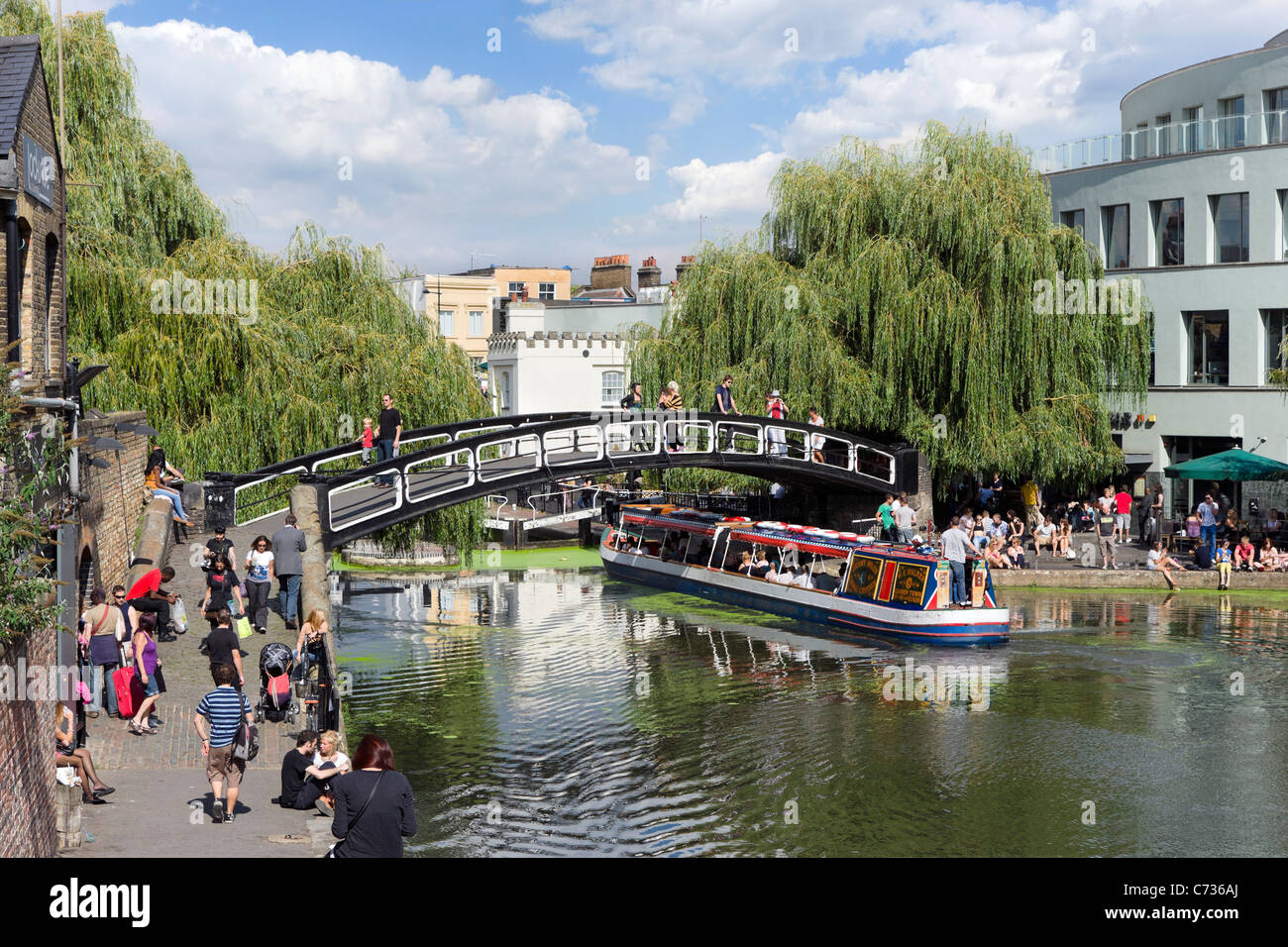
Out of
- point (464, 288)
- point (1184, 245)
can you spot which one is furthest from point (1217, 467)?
point (464, 288)

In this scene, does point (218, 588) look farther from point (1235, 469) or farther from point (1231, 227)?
point (1231, 227)

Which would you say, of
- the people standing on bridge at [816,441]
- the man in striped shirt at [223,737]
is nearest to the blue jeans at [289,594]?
the man in striped shirt at [223,737]

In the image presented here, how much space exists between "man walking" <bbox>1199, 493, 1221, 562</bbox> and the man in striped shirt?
962 inches

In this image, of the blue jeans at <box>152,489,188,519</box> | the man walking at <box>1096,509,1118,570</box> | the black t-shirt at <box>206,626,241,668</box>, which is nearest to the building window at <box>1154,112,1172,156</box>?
the man walking at <box>1096,509,1118,570</box>

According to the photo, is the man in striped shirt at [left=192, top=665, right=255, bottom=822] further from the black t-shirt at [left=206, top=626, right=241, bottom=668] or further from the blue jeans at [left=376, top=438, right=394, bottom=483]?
the blue jeans at [left=376, top=438, right=394, bottom=483]

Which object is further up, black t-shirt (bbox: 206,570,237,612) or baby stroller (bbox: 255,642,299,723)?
black t-shirt (bbox: 206,570,237,612)

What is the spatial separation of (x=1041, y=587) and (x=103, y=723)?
70.6 feet

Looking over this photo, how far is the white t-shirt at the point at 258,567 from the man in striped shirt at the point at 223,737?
5723 millimetres

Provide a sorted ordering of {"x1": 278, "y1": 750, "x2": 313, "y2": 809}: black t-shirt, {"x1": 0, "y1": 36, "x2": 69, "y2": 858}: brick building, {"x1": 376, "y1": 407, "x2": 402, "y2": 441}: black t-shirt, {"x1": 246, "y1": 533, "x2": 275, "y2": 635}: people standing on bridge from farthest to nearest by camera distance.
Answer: {"x1": 376, "y1": 407, "x2": 402, "y2": 441}: black t-shirt → {"x1": 246, "y1": 533, "x2": 275, "y2": 635}: people standing on bridge → {"x1": 278, "y1": 750, "x2": 313, "y2": 809}: black t-shirt → {"x1": 0, "y1": 36, "x2": 69, "y2": 858}: brick building

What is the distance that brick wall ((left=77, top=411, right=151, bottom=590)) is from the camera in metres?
15.3

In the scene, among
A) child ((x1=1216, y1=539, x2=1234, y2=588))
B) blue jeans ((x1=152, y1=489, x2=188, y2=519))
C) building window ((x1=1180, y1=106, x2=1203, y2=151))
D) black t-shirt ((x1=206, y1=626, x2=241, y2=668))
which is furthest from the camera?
building window ((x1=1180, y1=106, x2=1203, y2=151))

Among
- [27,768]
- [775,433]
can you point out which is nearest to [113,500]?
[27,768]

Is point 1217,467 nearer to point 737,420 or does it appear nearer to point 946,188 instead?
Answer: point 946,188

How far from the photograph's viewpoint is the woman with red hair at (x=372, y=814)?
7.50 m
